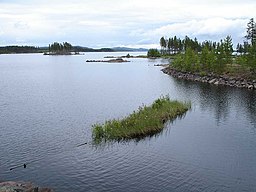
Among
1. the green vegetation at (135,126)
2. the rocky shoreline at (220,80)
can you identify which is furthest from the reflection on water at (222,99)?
the green vegetation at (135,126)

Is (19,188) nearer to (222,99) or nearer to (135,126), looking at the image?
(135,126)

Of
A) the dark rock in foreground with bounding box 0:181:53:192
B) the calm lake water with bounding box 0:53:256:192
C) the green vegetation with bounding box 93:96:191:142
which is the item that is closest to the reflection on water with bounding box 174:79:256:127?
the calm lake water with bounding box 0:53:256:192

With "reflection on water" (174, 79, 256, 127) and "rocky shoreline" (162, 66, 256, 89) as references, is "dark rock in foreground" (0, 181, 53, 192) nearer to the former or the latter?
"reflection on water" (174, 79, 256, 127)

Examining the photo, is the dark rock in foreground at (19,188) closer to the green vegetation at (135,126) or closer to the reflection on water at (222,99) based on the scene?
the green vegetation at (135,126)

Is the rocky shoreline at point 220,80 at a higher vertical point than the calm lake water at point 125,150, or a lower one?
higher

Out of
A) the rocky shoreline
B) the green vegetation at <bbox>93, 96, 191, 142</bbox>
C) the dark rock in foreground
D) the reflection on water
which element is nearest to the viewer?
the dark rock in foreground

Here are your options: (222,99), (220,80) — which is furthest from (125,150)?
(220,80)

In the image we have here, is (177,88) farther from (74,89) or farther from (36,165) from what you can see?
(36,165)

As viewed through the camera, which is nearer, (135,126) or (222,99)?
(135,126)

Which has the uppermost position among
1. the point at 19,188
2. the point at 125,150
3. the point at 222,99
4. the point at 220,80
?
the point at 220,80

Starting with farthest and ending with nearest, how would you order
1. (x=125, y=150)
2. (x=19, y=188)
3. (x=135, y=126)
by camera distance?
(x=135, y=126) → (x=125, y=150) → (x=19, y=188)

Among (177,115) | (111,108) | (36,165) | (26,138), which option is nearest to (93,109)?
(111,108)

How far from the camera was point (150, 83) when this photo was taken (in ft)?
312

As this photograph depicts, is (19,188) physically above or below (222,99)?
below
